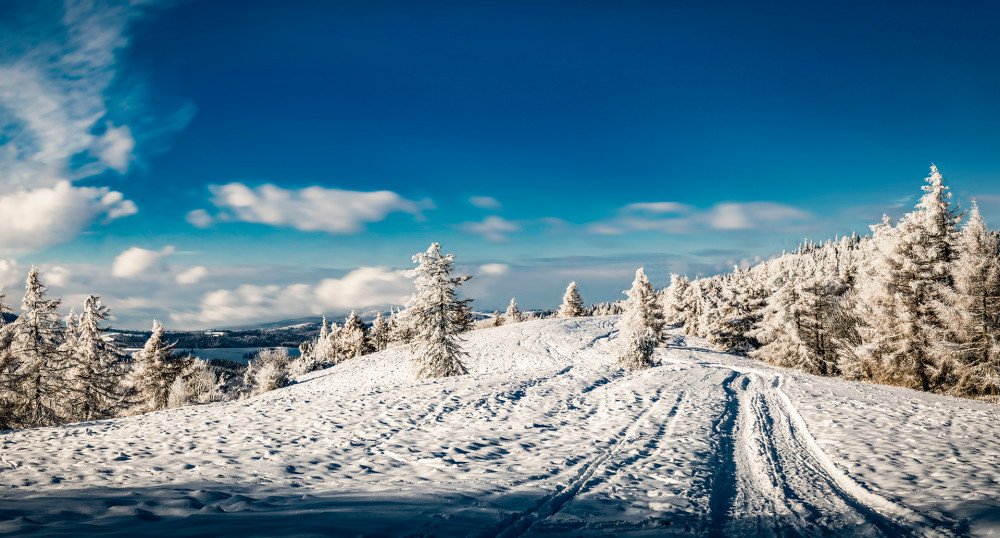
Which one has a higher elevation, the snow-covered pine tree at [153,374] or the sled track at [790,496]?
the sled track at [790,496]

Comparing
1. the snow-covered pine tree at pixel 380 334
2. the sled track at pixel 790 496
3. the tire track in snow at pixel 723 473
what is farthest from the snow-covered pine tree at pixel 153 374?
the sled track at pixel 790 496

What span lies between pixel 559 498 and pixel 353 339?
62.5 metres

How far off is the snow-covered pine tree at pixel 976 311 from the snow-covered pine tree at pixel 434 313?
25521 mm

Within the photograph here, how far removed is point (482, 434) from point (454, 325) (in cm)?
1581

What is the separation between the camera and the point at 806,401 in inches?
647

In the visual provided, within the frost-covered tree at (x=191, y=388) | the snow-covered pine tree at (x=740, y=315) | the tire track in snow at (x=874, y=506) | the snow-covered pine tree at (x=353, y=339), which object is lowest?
the frost-covered tree at (x=191, y=388)

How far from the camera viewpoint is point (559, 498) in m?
6.80

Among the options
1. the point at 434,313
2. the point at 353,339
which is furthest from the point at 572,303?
the point at 434,313

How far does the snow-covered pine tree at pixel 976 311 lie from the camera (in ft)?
63.7

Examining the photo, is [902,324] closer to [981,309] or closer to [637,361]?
[981,309]

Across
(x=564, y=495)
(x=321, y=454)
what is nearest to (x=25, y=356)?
(x=321, y=454)

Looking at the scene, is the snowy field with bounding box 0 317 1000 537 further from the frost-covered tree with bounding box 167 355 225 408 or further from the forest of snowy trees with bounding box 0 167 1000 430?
the frost-covered tree with bounding box 167 355 225 408

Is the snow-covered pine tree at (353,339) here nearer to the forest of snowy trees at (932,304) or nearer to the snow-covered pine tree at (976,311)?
the forest of snowy trees at (932,304)

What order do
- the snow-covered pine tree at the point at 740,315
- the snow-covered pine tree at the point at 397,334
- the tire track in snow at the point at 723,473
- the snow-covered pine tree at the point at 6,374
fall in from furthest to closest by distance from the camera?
the snow-covered pine tree at the point at 397,334 < the snow-covered pine tree at the point at 740,315 < the snow-covered pine tree at the point at 6,374 < the tire track in snow at the point at 723,473
